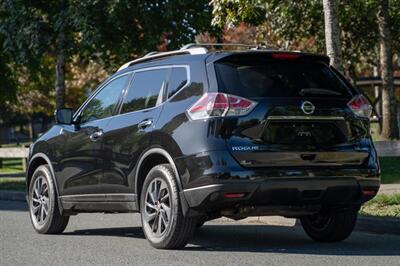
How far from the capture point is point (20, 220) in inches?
444

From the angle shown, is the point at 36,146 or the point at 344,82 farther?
the point at 36,146

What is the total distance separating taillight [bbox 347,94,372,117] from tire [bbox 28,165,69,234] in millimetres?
3728

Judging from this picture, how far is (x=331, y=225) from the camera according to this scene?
27.0ft

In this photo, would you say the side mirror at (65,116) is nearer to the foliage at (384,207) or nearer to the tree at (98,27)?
the foliage at (384,207)

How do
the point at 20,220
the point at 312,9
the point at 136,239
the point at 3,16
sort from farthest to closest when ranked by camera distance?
the point at 312,9 < the point at 3,16 < the point at 20,220 < the point at 136,239

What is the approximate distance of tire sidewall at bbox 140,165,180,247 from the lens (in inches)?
288

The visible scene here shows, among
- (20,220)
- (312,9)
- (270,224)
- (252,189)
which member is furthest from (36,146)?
(312,9)

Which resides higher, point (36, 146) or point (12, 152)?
point (36, 146)

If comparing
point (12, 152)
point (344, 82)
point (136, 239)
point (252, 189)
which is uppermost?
point (344, 82)

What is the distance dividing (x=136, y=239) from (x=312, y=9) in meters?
17.1

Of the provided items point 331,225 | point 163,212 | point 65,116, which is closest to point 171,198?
point 163,212

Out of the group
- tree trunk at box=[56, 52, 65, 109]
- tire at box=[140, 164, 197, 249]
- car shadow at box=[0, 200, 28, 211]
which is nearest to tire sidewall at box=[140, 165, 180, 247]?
tire at box=[140, 164, 197, 249]

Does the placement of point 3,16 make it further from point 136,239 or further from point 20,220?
point 136,239

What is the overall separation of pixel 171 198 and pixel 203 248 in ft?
2.66
